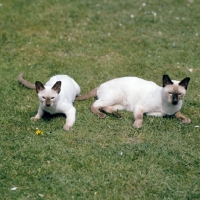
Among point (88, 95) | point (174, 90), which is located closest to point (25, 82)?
point (88, 95)

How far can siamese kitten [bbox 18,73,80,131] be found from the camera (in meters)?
5.80

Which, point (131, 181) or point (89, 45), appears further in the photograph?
point (89, 45)

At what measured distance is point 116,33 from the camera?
378 inches

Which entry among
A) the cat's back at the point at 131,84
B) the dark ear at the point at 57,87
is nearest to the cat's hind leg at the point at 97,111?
the cat's back at the point at 131,84

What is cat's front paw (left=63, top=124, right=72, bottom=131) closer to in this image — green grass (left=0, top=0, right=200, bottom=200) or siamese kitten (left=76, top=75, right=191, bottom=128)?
green grass (left=0, top=0, right=200, bottom=200)

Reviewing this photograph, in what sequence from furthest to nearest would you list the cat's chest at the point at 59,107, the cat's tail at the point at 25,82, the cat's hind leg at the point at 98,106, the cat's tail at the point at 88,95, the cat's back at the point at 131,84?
the cat's tail at the point at 25,82
the cat's tail at the point at 88,95
the cat's back at the point at 131,84
the cat's hind leg at the point at 98,106
the cat's chest at the point at 59,107

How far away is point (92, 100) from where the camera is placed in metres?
6.70

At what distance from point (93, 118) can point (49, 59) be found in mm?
2630

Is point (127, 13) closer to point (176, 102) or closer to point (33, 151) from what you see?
point (176, 102)

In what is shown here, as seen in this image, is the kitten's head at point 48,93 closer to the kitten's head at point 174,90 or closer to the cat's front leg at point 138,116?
the cat's front leg at point 138,116

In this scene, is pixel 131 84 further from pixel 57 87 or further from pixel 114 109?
pixel 57 87

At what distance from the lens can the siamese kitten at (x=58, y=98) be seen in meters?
5.80

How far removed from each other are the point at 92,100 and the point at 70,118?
0.81m

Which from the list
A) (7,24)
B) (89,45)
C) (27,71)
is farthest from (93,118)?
(7,24)
